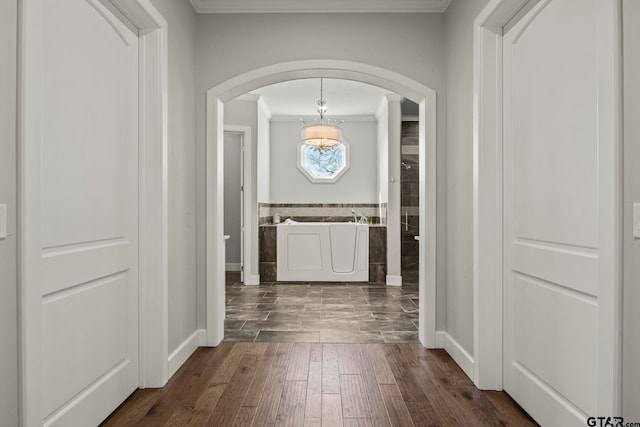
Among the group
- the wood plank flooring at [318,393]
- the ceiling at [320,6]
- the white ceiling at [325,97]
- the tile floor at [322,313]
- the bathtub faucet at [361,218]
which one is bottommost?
the tile floor at [322,313]

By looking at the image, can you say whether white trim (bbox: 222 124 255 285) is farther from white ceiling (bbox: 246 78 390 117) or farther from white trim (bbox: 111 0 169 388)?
white trim (bbox: 111 0 169 388)

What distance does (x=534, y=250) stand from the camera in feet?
7.16

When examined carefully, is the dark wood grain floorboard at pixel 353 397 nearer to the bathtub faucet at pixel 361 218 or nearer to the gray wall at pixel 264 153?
the gray wall at pixel 264 153

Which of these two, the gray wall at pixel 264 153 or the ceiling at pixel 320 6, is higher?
the ceiling at pixel 320 6

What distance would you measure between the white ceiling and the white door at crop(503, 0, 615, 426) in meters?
3.52

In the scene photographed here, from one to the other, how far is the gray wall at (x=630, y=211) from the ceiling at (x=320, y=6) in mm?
2136

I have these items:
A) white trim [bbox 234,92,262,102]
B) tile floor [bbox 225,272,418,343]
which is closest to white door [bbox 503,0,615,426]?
tile floor [bbox 225,272,418,343]

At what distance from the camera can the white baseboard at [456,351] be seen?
8.99 ft

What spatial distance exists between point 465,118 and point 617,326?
1.75m

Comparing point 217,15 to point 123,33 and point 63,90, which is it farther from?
point 63,90

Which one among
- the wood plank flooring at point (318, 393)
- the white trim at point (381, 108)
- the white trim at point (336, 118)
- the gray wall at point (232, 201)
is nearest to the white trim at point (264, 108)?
the white trim at point (336, 118)

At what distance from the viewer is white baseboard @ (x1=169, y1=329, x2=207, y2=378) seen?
2.78 m

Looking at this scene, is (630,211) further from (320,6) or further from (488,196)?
(320,6)

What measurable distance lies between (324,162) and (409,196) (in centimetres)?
162
